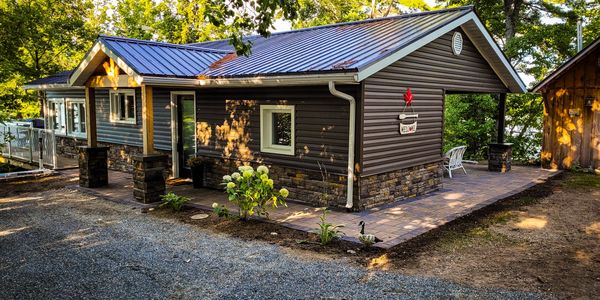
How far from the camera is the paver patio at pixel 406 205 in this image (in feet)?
23.3

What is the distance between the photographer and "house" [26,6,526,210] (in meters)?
8.00

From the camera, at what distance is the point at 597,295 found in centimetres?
457

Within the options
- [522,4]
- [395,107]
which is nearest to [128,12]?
[522,4]

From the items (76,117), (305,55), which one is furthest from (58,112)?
(305,55)

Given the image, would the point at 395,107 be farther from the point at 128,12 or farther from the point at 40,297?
the point at 128,12

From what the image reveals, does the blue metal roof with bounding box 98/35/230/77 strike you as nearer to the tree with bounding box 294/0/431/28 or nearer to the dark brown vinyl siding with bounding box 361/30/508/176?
the dark brown vinyl siding with bounding box 361/30/508/176

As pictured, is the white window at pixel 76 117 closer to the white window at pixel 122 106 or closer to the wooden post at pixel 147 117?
the white window at pixel 122 106

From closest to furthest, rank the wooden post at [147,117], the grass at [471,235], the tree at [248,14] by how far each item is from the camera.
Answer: the tree at [248,14], the grass at [471,235], the wooden post at [147,117]

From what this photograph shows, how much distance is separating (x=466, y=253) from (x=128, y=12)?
29.0 metres

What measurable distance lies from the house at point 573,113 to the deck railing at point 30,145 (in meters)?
14.3

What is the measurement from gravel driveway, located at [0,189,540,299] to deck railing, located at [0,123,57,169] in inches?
236

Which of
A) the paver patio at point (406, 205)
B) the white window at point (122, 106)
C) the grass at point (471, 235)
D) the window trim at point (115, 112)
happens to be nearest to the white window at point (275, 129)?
the paver patio at point (406, 205)

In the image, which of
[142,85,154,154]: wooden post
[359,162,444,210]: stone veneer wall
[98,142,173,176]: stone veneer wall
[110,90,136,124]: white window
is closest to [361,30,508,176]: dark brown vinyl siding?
[359,162,444,210]: stone veneer wall

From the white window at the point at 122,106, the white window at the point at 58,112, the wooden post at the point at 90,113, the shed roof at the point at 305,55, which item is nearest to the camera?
the shed roof at the point at 305,55
